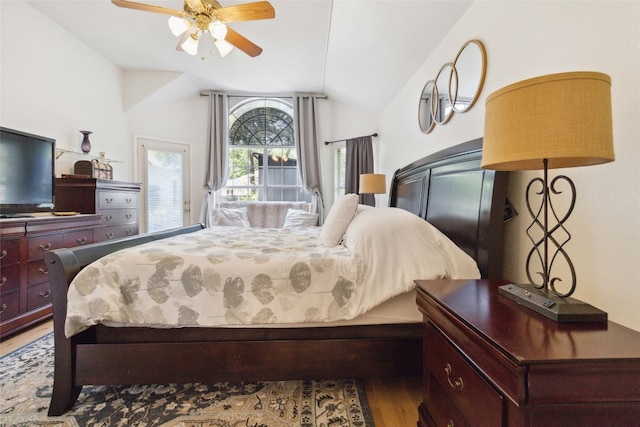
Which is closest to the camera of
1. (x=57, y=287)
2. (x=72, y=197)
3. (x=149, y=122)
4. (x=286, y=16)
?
(x=57, y=287)

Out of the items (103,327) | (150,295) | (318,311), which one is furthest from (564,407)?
(103,327)

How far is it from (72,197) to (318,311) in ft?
10.5

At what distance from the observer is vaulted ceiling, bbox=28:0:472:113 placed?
7.57 feet

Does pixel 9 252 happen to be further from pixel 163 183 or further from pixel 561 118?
pixel 561 118

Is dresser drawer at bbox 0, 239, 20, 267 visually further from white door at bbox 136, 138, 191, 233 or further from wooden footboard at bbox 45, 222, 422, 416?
white door at bbox 136, 138, 191, 233

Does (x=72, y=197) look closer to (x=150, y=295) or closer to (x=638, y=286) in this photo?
(x=150, y=295)

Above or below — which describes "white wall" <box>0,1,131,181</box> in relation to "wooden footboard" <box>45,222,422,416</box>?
above

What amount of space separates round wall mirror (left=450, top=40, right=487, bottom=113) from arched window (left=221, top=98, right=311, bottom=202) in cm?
336

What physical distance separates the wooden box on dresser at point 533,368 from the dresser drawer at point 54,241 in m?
3.05

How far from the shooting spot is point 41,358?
1.87 m

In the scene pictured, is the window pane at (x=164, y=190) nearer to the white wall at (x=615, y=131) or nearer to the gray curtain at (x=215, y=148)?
the gray curtain at (x=215, y=148)

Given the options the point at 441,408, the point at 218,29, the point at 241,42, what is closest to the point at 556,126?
the point at 441,408

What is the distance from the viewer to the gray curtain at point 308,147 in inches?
189

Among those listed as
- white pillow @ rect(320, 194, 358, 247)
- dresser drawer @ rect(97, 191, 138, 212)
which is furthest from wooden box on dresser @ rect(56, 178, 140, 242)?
white pillow @ rect(320, 194, 358, 247)
